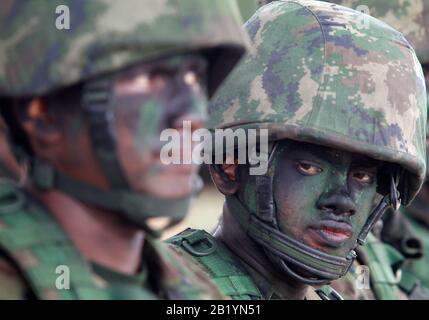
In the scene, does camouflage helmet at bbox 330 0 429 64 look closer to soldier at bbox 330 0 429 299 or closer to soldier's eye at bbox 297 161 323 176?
soldier at bbox 330 0 429 299

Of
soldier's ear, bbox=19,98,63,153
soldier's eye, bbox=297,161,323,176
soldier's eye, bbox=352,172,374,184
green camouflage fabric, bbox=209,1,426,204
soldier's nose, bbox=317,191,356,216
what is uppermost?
soldier's ear, bbox=19,98,63,153

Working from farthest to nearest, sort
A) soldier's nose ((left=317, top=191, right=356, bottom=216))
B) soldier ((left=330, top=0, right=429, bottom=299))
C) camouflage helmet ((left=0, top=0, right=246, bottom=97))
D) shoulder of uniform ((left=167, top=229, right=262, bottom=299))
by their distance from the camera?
soldier ((left=330, top=0, right=429, bottom=299)), shoulder of uniform ((left=167, top=229, right=262, bottom=299)), soldier's nose ((left=317, top=191, right=356, bottom=216)), camouflage helmet ((left=0, top=0, right=246, bottom=97))

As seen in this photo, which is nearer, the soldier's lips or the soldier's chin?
the soldier's chin

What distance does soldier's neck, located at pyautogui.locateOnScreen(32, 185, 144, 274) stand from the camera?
3.84 meters

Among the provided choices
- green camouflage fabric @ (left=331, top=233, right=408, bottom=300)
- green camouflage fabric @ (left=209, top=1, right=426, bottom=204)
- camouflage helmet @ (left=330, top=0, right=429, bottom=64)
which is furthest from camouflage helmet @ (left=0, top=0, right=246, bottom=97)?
camouflage helmet @ (left=330, top=0, right=429, bottom=64)

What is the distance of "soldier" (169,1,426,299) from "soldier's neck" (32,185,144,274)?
130 centimetres

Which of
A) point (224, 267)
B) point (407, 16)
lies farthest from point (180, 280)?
point (407, 16)

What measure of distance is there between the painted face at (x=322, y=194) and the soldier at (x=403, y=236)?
4.99 ft

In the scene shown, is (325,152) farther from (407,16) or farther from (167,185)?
(407,16)

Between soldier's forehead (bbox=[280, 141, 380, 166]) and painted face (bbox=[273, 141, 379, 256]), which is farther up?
soldier's forehead (bbox=[280, 141, 380, 166])

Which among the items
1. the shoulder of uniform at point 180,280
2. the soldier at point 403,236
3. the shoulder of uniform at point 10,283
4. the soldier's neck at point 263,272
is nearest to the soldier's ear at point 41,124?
the shoulder of uniform at point 10,283

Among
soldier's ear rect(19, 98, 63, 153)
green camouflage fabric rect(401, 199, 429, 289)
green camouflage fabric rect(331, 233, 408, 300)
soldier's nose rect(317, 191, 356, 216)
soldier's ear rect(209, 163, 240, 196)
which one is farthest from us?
green camouflage fabric rect(401, 199, 429, 289)

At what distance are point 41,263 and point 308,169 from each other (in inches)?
63.3
